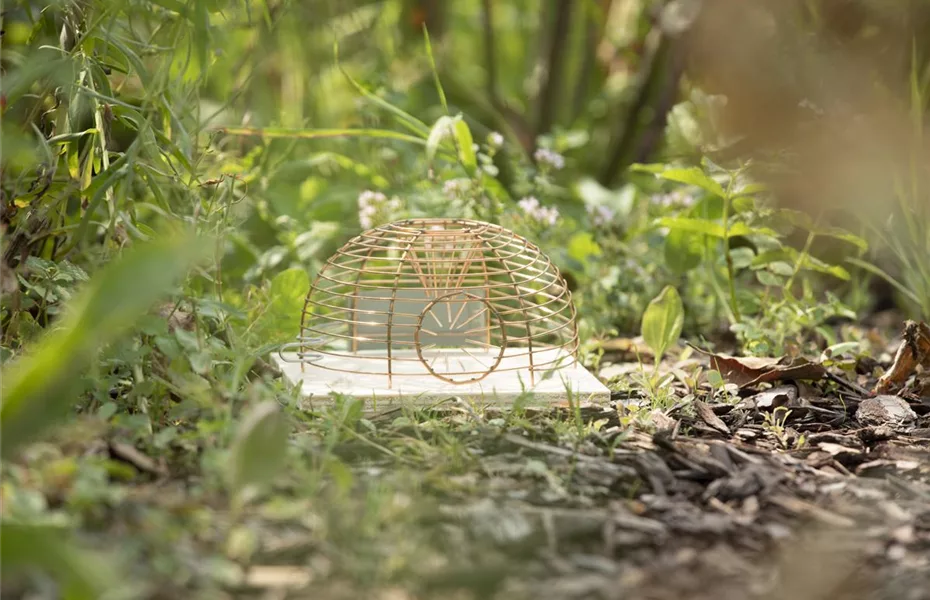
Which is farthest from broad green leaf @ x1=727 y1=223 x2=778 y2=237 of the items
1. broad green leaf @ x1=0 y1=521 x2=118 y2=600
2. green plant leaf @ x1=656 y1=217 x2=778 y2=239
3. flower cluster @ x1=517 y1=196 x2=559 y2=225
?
broad green leaf @ x1=0 y1=521 x2=118 y2=600

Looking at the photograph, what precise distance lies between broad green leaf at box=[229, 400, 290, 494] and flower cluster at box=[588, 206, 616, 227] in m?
1.85

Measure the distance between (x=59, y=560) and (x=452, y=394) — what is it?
1.18m

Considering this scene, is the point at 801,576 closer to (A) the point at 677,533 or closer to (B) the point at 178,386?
(A) the point at 677,533

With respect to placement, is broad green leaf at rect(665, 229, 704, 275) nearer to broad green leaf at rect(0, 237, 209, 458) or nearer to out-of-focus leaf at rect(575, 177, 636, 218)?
out-of-focus leaf at rect(575, 177, 636, 218)

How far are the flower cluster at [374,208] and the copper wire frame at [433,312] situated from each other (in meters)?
0.17

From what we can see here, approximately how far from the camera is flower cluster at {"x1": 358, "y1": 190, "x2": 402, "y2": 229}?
2.93m

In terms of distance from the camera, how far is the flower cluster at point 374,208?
2.93 m

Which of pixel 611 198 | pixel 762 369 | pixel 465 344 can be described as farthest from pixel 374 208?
pixel 762 369

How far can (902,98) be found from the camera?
295 centimetres

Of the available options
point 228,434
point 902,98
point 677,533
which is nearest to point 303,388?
point 228,434

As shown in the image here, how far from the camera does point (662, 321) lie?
2510mm

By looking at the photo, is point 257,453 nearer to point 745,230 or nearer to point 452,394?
point 452,394

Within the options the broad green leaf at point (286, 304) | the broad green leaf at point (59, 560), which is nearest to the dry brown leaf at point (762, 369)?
the broad green leaf at point (286, 304)

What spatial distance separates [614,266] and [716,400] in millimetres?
874
